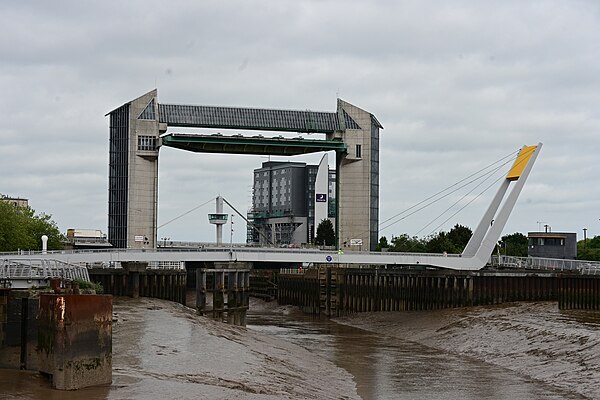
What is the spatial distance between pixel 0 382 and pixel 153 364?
5.98 meters

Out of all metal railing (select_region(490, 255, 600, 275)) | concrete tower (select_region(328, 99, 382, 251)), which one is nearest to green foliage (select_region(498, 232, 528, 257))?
concrete tower (select_region(328, 99, 382, 251))

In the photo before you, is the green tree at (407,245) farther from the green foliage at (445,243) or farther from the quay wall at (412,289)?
the quay wall at (412,289)

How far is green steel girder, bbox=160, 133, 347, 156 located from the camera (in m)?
93.6

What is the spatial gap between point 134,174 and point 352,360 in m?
60.6

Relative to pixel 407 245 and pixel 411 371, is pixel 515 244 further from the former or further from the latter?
pixel 411 371

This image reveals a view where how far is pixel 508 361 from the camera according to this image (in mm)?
40438

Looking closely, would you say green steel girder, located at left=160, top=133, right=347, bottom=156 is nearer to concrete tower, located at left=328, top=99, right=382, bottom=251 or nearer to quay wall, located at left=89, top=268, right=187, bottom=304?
concrete tower, located at left=328, top=99, right=382, bottom=251

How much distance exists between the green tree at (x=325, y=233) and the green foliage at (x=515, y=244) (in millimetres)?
29676

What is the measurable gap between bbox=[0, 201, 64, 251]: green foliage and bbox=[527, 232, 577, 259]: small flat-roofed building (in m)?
63.1

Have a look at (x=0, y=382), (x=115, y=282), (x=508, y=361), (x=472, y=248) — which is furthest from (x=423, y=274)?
(x=0, y=382)

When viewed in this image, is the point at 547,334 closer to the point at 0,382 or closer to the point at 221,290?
the point at 221,290

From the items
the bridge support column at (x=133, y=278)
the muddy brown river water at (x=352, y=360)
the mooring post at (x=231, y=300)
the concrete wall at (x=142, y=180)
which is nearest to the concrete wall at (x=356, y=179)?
the concrete wall at (x=142, y=180)

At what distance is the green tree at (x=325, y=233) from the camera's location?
6471 inches

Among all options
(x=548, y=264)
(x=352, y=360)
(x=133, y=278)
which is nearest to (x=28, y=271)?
(x=352, y=360)
